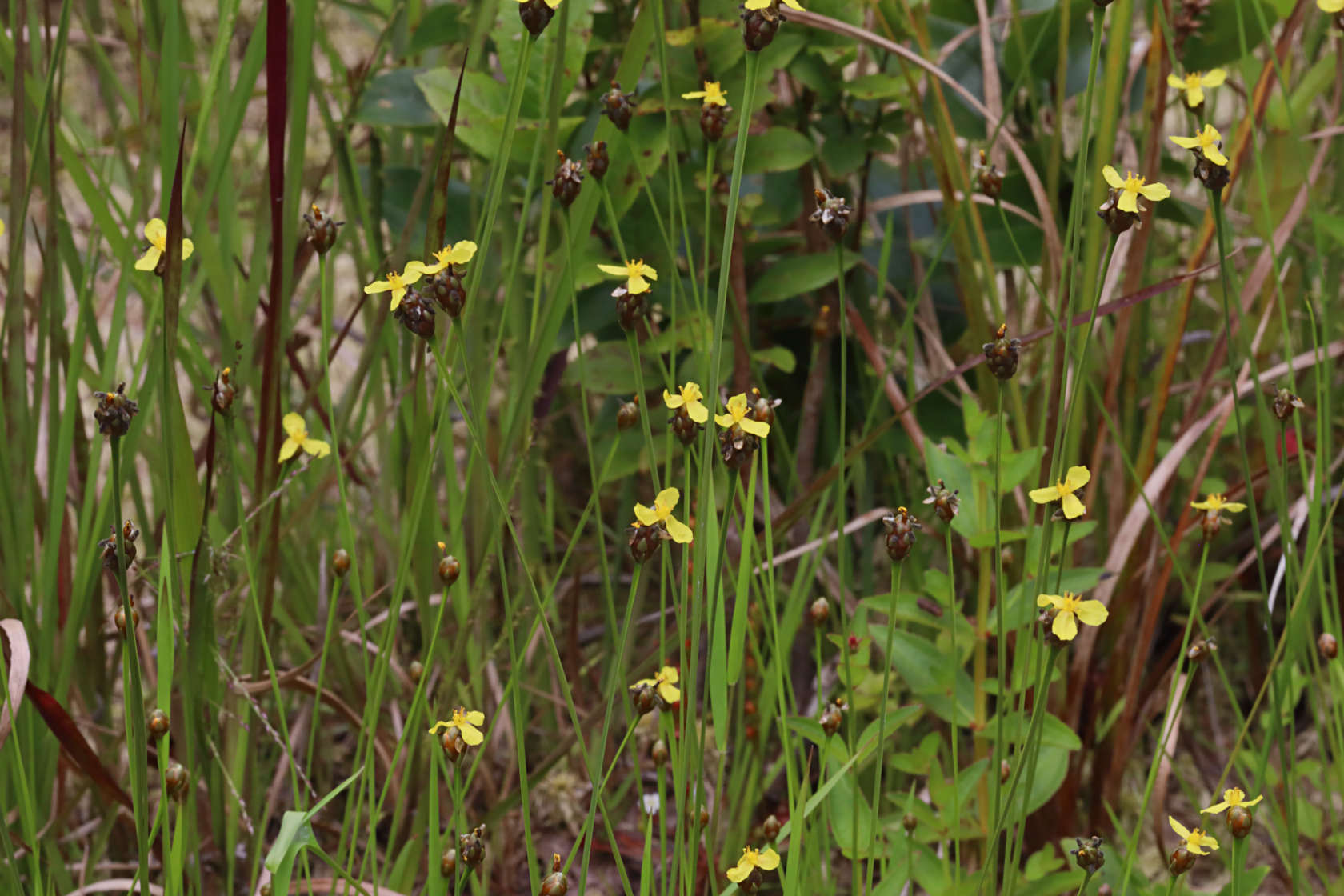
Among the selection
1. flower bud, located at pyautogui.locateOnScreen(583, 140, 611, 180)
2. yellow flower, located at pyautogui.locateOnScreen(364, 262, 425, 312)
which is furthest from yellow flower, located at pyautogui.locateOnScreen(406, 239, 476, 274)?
flower bud, located at pyautogui.locateOnScreen(583, 140, 611, 180)

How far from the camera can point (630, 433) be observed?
128cm

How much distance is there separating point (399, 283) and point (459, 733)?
10.4 inches

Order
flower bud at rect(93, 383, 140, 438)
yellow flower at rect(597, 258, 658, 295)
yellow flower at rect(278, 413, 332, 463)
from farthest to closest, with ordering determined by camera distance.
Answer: yellow flower at rect(278, 413, 332, 463)
yellow flower at rect(597, 258, 658, 295)
flower bud at rect(93, 383, 140, 438)

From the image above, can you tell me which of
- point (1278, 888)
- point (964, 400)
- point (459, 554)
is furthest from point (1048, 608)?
point (1278, 888)

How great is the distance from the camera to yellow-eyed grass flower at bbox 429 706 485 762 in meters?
0.69

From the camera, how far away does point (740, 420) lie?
678 mm

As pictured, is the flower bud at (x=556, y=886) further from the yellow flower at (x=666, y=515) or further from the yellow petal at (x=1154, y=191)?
the yellow petal at (x=1154, y=191)

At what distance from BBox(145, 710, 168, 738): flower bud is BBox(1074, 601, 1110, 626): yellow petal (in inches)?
21.7

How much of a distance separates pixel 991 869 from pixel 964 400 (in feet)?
1.27

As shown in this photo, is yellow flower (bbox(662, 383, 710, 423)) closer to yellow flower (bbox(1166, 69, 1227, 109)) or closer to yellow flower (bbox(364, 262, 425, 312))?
yellow flower (bbox(364, 262, 425, 312))

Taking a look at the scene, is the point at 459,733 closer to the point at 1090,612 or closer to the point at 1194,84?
the point at 1090,612

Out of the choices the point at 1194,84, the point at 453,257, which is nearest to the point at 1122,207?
the point at 453,257

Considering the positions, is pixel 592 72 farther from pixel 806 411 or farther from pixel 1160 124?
pixel 1160 124

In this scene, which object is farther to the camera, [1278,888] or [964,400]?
[1278,888]
